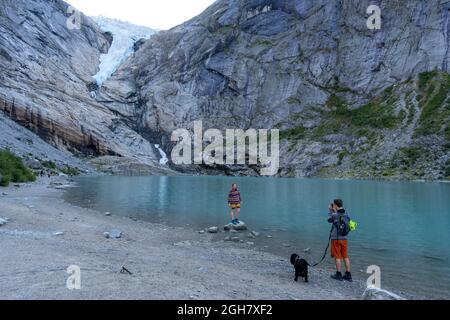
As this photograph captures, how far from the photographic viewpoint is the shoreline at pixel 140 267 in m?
9.13

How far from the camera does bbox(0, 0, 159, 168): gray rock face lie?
112 meters

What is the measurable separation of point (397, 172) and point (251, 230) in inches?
3381

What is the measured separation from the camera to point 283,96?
152 meters

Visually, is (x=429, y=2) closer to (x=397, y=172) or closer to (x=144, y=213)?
(x=397, y=172)

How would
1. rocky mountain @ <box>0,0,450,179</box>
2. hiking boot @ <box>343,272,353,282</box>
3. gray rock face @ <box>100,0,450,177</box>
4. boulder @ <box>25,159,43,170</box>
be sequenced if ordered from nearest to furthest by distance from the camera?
hiking boot @ <box>343,272,353,282</box> → boulder @ <box>25,159,43,170</box> → rocky mountain @ <box>0,0,450,179</box> → gray rock face @ <box>100,0,450,177</box>

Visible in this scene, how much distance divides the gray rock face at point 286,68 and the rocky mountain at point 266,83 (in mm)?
448

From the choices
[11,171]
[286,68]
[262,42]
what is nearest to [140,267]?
[11,171]

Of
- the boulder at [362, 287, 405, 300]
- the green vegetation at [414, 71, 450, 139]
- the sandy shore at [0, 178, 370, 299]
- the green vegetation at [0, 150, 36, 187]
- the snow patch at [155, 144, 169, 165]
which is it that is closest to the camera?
the boulder at [362, 287, 405, 300]

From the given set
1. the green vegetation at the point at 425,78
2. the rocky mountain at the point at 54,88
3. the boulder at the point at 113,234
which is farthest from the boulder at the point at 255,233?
the green vegetation at the point at 425,78

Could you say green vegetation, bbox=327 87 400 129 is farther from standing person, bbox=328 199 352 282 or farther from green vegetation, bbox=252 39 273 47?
standing person, bbox=328 199 352 282

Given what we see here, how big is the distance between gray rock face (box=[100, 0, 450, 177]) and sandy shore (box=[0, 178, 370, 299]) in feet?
349

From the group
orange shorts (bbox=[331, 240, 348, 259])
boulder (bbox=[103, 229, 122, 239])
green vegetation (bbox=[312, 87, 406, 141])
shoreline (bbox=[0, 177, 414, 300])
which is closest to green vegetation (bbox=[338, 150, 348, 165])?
green vegetation (bbox=[312, 87, 406, 141])

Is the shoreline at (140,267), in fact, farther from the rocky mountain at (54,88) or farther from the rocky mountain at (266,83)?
the rocky mountain at (54,88)

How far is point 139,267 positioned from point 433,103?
128 m
